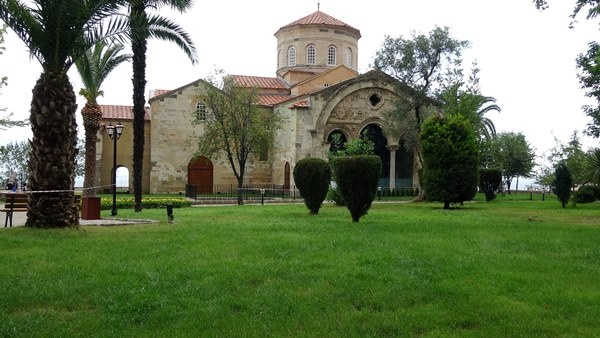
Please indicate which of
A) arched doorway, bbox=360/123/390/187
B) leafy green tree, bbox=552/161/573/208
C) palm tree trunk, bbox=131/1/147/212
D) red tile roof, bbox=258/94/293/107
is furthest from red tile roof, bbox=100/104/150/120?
leafy green tree, bbox=552/161/573/208

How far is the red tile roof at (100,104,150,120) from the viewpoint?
3822 centimetres

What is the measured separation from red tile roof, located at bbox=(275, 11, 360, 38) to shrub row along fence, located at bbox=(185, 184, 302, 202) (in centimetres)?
1202

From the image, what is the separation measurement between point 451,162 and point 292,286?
17.5 m

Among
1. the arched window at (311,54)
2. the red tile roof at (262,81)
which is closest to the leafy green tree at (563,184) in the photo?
the arched window at (311,54)

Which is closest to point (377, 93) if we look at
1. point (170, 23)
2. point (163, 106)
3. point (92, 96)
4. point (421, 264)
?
point (163, 106)

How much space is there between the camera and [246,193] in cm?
3525

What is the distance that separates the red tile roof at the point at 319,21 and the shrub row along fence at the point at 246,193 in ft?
39.4

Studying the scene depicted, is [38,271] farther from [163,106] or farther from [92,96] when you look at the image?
[163,106]

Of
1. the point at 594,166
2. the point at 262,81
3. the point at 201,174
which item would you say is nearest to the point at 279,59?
the point at 262,81

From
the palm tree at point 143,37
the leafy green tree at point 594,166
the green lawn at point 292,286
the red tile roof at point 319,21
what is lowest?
the green lawn at point 292,286

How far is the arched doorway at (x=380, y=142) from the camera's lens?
124ft

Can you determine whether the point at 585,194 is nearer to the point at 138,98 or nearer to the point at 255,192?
the point at 255,192

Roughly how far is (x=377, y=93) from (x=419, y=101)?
571 centimetres

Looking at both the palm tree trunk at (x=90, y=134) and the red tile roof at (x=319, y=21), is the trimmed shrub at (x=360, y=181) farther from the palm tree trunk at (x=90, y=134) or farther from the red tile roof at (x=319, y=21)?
the red tile roof at (x=319, y=21)
